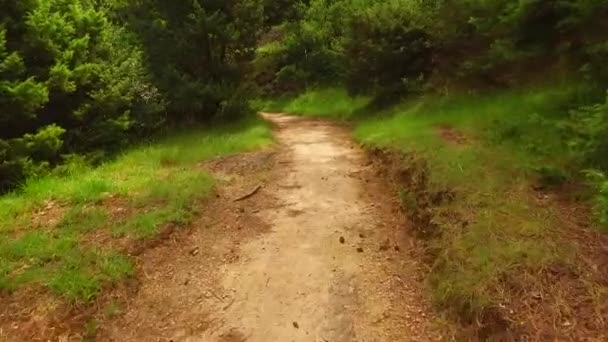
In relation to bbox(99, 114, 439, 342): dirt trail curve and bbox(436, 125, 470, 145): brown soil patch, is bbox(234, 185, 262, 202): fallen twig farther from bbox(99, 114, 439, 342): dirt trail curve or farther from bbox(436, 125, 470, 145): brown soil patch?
bbox(436, 125, 470, 145): brown soil patch

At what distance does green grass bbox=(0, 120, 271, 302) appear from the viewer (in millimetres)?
5484

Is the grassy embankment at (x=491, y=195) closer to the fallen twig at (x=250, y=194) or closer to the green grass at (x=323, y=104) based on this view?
the fallen twig at (x=250, y=194)

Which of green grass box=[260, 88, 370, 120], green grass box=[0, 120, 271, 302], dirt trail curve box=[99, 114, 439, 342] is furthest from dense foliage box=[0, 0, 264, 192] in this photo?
dirt trail curve box=[99, 114, 439, 342]

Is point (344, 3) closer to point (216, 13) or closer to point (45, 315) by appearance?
point (216, 13)

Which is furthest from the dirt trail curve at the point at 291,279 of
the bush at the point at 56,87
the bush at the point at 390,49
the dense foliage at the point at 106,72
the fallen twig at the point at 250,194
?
the bush at the point at 390,49

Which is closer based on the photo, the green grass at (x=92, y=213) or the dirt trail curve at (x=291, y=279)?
the dirt trail curve at (x=291, y=279)

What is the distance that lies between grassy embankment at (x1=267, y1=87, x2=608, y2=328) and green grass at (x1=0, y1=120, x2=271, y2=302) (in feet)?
10.5

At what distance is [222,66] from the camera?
42.5 ft

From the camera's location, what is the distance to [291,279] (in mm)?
5531

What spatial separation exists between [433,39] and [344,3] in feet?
29.0

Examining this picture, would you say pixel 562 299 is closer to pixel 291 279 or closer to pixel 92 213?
pixel 291 279

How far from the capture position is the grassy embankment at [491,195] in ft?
14.4

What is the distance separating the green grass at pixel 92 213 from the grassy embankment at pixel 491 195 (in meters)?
3.19

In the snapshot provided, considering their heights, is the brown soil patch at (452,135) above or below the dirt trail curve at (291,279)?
above
